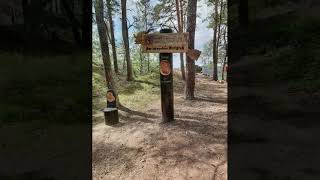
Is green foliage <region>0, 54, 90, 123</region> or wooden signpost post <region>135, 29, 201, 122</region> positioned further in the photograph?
wooden signpost post <region>135, 29, 201, 122</region>

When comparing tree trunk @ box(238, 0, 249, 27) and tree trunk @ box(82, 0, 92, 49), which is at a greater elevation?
tree trunk @ box(238, 0, 249, 27)

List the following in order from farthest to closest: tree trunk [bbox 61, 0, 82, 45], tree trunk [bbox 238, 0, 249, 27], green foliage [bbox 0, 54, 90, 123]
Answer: tree trunk [bbox 238, 0, 249, 27] → tree trunk [bbox 61, 0, 82, 45] → green foliage [bbox 0, 54, 90, 123]

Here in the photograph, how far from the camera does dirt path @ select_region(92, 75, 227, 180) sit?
4.89m

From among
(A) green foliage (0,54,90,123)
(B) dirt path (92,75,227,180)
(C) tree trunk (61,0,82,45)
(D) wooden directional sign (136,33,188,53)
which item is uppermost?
(C) tree trunk (61,0,82,45)

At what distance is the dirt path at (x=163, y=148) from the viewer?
4895 millimetres

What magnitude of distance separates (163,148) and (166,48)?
200 centimetres

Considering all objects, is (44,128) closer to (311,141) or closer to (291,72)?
(311,141)

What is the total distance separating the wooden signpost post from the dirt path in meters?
0.49

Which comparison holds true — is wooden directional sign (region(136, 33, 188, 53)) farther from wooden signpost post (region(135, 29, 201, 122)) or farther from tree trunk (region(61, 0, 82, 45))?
tree trunk (region(61, 0, 82, 45))

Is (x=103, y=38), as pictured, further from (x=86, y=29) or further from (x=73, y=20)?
(x=86, y=29)

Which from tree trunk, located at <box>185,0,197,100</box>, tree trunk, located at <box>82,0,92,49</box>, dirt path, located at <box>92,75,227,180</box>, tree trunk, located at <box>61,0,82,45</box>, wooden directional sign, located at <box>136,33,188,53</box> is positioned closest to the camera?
dirt path, located at <box>92,75,227,180</box>

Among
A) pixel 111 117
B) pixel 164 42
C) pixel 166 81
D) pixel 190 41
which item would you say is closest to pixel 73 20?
pixel 164 42

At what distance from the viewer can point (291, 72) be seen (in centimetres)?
692

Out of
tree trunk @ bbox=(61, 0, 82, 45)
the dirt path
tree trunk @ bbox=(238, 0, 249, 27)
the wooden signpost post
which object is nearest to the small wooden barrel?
the dirt path
